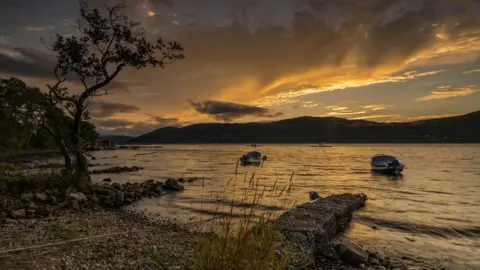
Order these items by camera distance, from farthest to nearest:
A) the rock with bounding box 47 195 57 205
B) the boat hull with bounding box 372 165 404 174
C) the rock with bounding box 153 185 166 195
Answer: the boat hull with bounding box 372 165 404 174 → the rock with bounding box 153 185 166 195 → the rock with bounding box 47 195 57 205

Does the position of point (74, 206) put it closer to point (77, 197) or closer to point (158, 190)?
point (77, 197)

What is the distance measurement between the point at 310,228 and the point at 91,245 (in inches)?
245

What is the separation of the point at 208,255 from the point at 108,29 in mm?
16585

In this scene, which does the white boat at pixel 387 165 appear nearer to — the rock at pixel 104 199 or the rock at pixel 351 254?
the rock at pixel 351 254

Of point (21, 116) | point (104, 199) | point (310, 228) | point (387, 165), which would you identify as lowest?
point (387, 165)

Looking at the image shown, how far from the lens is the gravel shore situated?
245 inches

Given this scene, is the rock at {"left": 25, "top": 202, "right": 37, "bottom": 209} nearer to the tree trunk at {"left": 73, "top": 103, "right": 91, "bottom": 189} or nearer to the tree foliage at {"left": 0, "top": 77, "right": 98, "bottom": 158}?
the tree foliage at {"left": 0, "top": 77, "right": 98, "bottom": 158}

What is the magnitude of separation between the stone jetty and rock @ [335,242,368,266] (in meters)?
0.60

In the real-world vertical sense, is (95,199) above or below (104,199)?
above

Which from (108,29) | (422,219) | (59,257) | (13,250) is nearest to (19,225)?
(13,250)

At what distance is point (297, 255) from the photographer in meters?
7.70

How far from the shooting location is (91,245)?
298 inches

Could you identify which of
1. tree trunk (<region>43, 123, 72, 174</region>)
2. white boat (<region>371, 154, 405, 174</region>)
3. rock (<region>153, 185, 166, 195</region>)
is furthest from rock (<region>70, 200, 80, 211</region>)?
white boat (<region>371, 154, 405, 174</region>)

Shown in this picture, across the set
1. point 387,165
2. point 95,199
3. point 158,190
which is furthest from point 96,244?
point 387,165
